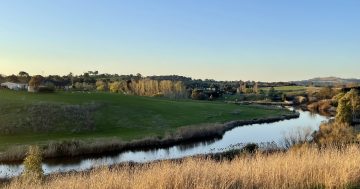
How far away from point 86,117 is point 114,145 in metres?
18.2

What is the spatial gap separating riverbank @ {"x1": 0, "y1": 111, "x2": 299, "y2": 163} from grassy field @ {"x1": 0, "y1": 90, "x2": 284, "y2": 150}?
9.40 ft

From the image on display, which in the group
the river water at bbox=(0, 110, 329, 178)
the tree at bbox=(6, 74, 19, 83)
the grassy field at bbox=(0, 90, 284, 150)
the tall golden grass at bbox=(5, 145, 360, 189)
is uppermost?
the tree at bbox=(6, 74, 19, 83)

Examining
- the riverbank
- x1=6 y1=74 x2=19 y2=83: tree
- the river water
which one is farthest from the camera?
x1=6 y1=74 x2=19 y2=83: tree

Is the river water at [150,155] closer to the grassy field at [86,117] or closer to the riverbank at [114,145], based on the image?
the riverbank at [114,145]

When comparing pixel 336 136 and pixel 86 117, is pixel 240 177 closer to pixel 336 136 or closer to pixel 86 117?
pixel 336 136

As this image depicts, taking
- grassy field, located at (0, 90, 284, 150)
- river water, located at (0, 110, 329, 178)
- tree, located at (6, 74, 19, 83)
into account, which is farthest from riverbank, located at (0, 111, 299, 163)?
tree, located at (6, 74, 19, 83)

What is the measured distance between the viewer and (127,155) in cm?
4759

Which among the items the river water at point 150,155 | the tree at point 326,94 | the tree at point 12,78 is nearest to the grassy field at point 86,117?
the river water at point 150,155

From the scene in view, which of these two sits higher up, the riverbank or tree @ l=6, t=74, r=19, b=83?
tree @ l=6, t=74, r=19, b=83

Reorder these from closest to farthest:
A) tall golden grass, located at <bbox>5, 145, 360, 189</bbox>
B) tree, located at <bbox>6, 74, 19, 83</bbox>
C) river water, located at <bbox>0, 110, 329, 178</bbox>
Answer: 1. tall golden grass, located at <bbox>5, 145, 360, 189</bbox>
2. river water, located at <bbox>0, 110, 329, 178</bbox>
3. tree, located at <bbox>6, 74, 19, 83</bbox>

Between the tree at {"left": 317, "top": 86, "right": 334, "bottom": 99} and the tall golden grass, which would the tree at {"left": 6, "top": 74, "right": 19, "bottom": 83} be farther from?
the tall golden grass

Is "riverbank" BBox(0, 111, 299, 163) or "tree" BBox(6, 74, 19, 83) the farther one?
"tree" BBox(6, 74, 19, 83)

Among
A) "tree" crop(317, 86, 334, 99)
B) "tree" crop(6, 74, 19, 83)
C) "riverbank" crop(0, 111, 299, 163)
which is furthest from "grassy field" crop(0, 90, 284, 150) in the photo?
"tree" crop(6, 74, 19, 83)

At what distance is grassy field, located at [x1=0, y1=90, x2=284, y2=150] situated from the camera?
57.7 metres
